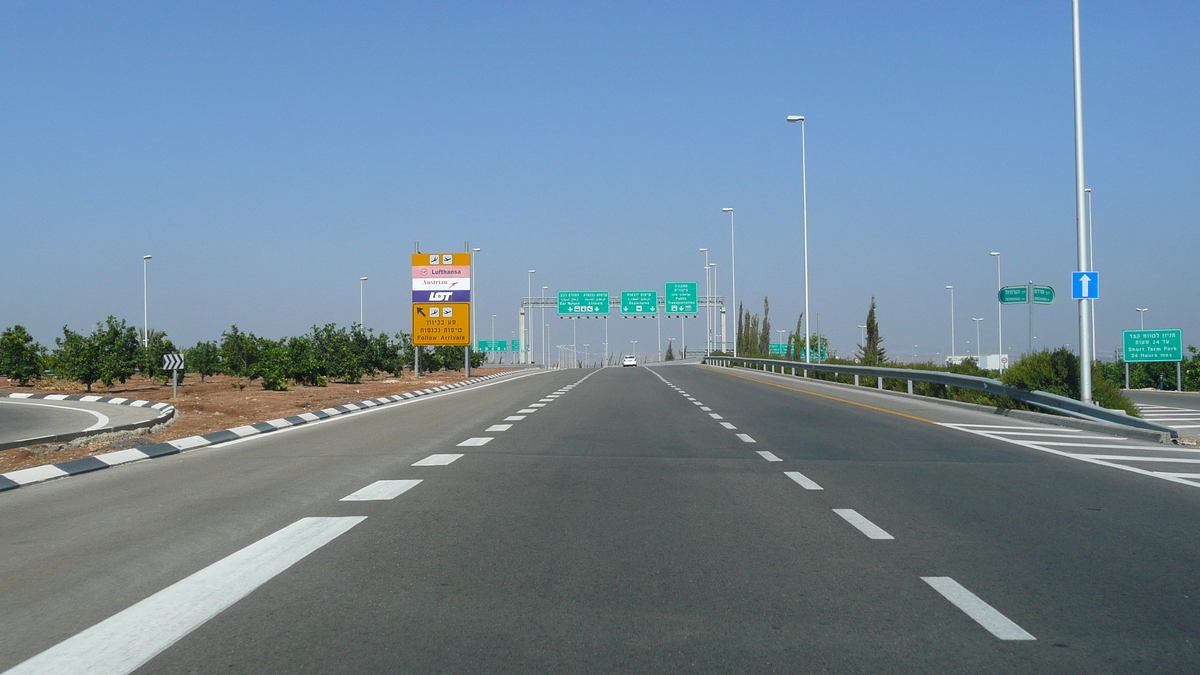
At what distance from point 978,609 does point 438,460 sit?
24.8 ft

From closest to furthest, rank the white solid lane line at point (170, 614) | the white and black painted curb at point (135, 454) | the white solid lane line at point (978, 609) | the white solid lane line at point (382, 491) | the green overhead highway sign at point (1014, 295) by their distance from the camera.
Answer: the white solid lane line at point (170, 614) < the white solid lane line at point (978, 609) < the white solid lane line at point (382, 491) < the white and black painted curb at point (135, 454) < the green overhead highway sign at point (1014, 295)

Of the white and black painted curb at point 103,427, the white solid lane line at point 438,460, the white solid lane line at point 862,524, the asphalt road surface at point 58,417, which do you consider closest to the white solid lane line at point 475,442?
the white solid lane line at point 438,460

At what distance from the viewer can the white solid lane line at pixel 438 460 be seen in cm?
1131

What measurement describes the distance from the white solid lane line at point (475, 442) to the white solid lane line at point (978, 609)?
8641 millimetres

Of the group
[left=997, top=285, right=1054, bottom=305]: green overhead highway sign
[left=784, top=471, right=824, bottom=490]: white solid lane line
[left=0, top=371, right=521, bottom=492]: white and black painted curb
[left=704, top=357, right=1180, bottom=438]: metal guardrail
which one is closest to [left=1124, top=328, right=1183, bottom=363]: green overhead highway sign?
[left=704, top=357, right=1180, bottom=438]: metal guardrail

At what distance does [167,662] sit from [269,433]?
13292 mm

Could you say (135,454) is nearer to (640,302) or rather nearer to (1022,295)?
(1022,295)

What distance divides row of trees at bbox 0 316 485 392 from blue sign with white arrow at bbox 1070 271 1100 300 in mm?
27205

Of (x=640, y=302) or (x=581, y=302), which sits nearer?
(x=581, y=302)

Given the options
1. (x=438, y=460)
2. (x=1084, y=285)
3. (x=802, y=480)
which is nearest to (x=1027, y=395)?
(x=1084, y=285)

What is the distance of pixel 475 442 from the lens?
14039mm

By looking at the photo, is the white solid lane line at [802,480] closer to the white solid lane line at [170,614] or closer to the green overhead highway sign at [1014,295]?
the white solid lane line at [170,614]

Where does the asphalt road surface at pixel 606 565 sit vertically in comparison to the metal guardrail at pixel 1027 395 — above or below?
below

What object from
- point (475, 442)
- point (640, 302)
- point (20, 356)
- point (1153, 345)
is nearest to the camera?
point (475, 442)
